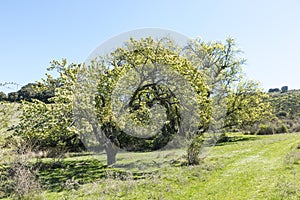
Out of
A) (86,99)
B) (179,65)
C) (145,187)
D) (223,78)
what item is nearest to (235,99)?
(223,78)

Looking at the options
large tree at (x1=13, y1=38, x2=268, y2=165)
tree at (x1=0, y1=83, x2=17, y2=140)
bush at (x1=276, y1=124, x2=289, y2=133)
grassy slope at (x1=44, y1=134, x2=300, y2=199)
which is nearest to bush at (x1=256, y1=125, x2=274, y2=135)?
bush at (x1=276, y1=124, x2=289, y2=133)

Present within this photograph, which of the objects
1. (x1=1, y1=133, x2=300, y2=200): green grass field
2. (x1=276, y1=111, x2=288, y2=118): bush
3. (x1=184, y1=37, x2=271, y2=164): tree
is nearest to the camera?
(x1=1, y1=133, x2=300, y2=200): green grass field

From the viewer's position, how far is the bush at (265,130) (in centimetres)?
3506

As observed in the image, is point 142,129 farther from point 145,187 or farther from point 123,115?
point 145,187

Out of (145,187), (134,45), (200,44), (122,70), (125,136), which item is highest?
(200,44)

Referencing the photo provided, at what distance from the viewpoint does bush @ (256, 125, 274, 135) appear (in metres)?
35.1

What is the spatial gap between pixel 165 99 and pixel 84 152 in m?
11.8

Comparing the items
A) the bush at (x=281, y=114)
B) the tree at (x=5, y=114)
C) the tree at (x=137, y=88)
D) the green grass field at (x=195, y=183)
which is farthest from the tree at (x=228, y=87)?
the tree at (x=5, y=114)

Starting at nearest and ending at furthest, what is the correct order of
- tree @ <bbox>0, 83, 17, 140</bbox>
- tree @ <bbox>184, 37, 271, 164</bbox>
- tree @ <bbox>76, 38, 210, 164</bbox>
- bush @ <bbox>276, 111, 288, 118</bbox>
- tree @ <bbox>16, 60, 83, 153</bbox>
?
tree @ <bbox>0, 83, 17, 140</bbox> < tree @ <bbox>76, 38, 210, 164</bbox> < tree @ <bbox>16, 60, 83, 153</bbox> < tree @ <bbox>184, 37, 271, 164</bbox> < bush @ <bbox>276, 111, 288, 118</bbox>

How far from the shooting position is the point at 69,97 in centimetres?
1457

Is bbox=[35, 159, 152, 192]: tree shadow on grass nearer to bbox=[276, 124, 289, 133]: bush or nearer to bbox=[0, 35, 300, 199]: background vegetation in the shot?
bbox=[0, 35, 300, 199]: background vegetation

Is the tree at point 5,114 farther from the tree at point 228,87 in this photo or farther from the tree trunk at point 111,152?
the tree at point 228,87

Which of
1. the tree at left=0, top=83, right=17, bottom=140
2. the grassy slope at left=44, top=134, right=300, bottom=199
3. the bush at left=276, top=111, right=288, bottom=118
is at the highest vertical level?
the bush at left=276, top=111, right=288, bottom=118

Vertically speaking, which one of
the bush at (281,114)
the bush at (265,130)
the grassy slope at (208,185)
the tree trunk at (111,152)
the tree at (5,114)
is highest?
the bush at (281,114)
